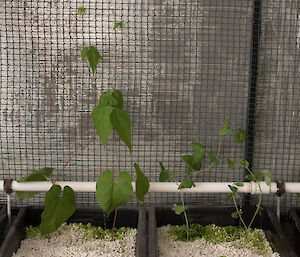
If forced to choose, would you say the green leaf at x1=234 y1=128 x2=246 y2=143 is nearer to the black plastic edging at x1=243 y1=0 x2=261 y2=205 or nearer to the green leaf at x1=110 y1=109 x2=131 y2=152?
the black plastic edging at x1=243 y1=0 x2=261 y2=205

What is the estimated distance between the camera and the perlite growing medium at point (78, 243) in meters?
1.33

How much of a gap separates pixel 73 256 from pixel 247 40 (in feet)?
3.86

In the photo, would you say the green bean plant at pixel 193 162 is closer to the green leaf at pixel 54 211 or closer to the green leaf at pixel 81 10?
the green leaf at pixel 54 211

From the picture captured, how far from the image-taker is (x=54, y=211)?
4.33ft

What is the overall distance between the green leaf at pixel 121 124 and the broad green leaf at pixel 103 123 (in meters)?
0.01

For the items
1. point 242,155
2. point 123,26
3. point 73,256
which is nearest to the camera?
point 73,256

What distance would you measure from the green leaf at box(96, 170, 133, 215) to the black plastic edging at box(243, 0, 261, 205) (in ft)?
2.24

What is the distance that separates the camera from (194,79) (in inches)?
61.9

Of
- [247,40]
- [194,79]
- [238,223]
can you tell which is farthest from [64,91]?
[238,223]

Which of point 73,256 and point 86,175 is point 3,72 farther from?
point 73,256

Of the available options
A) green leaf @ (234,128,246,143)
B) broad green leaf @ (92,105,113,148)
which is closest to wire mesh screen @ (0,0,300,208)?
green leaf @ (234,128,246,143)

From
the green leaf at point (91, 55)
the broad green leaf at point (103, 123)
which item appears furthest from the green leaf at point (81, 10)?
the broad green leaf at point (103, 123)

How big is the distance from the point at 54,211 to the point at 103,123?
45 cm

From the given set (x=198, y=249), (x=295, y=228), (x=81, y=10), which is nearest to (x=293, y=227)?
(x=295, y=228)
